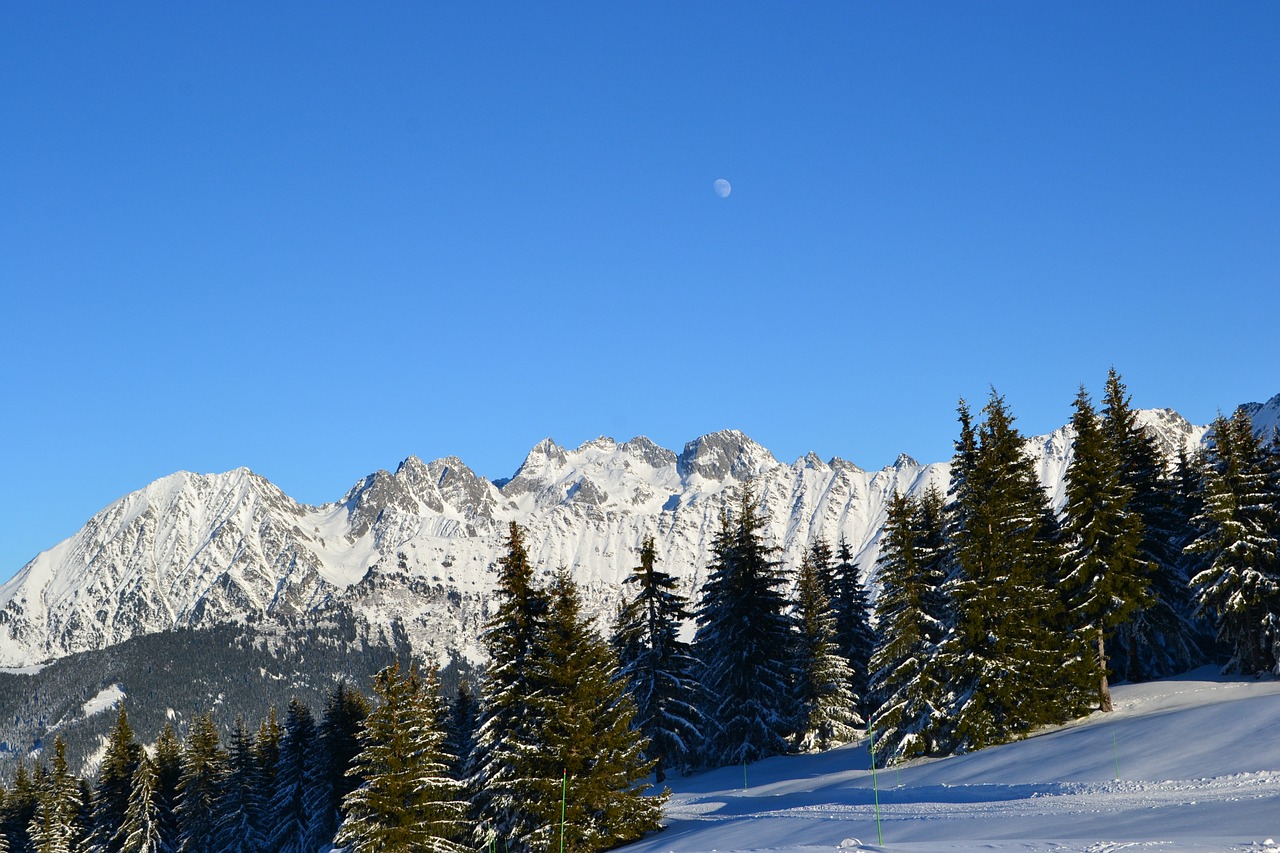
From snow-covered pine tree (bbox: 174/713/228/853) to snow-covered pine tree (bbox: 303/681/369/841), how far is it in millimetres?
12683

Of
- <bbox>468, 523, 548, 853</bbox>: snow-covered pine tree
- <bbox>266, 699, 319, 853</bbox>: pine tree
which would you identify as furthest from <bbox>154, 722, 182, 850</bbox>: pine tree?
<bbox>468, 523, 548, 853</bbox>: snow-covered pine tree

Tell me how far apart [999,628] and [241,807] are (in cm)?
5242

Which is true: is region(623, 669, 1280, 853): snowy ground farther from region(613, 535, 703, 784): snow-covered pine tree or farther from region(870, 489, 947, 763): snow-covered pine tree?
region(613, 535, 703, 784): snow-covered pine tree

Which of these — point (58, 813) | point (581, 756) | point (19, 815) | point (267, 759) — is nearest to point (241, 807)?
point (267, 759)

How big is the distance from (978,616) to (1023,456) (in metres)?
8.94

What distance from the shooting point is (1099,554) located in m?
40.0

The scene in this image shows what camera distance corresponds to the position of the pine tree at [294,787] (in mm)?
62719

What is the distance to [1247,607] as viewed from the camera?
129 feet

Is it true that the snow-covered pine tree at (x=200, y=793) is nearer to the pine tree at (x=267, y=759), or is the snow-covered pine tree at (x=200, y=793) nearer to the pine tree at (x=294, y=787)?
the pine tree at (x=267, y=759)

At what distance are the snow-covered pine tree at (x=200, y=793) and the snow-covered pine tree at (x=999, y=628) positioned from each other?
177 ft

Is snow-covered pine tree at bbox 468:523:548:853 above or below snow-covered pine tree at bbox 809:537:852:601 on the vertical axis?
below

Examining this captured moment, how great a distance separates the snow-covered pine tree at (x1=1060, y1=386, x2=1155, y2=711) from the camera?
1534 inches

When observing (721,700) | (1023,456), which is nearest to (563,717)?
(721,700)

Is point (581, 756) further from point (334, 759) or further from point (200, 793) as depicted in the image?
point (200, 793)
